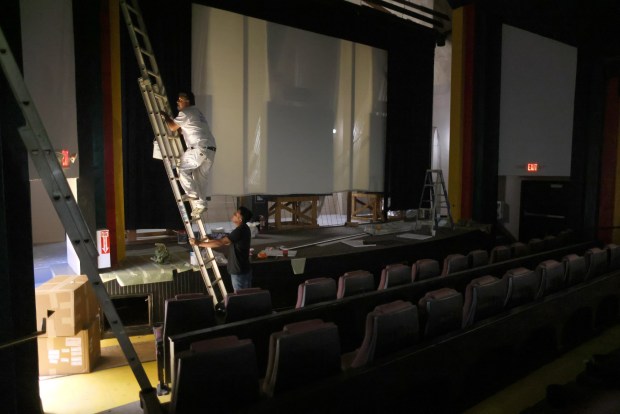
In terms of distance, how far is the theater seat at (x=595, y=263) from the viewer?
13.1 feet

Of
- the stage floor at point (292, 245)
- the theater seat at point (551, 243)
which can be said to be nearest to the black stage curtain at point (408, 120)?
the stage floor at point (292, 245)

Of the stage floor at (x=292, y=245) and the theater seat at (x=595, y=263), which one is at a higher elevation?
the theater seat at (x=595, y=263)

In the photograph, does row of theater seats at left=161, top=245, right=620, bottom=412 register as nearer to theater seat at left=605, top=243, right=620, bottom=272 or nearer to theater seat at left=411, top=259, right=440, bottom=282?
theater seat at left=411, top=259, right=440, bottom=282

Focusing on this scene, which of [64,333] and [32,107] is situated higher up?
[32,107]

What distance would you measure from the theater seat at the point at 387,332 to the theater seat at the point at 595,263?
2.64 meters

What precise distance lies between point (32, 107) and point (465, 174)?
706 centimetres

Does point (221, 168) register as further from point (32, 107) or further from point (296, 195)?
point (32, 107)

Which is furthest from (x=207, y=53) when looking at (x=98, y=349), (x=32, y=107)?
(x=32, y=107)

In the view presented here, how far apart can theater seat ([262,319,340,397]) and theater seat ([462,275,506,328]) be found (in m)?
1.17

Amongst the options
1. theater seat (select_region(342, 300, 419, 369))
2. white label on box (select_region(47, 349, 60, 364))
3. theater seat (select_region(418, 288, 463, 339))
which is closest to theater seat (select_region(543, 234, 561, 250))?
theater seat (select_region(418, 288, 463, 339))

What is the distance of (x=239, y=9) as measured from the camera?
5992 mm

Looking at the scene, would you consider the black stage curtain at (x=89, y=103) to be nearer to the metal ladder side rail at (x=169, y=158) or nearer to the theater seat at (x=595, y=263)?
the metal ladder side rail at (x=169, y=158)

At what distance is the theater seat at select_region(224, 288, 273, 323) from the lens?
256 centimetres

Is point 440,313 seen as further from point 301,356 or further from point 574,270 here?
point 574,270
